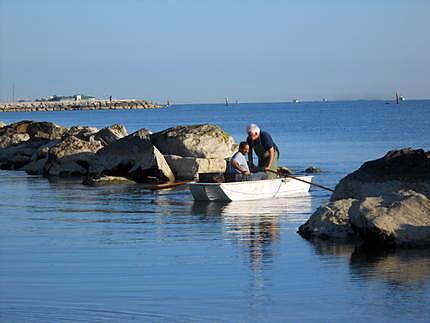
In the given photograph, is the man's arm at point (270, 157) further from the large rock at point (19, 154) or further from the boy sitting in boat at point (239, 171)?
the large rock at point (19, 154)

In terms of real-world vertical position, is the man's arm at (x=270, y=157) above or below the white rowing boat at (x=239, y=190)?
above

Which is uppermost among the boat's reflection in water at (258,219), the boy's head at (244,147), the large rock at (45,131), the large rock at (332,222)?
the boy's head at (244,147)

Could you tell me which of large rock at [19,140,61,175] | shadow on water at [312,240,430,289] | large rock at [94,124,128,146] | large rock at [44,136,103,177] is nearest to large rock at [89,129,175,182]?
large rock at [44,136,103,177]

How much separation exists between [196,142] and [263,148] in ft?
27.3

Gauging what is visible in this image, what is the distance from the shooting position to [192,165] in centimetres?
2955

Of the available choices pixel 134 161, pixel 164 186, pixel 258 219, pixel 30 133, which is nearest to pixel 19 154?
pixel 30 133

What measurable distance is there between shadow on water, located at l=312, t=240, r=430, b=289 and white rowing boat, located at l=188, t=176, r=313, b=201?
22.4 ft

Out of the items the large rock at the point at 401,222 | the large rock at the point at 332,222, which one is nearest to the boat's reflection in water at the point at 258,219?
the large rock at the point at 332,222

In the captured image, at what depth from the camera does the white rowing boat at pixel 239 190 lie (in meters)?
22.7

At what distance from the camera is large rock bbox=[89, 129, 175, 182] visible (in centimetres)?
2941

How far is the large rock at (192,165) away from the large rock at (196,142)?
0.56 m

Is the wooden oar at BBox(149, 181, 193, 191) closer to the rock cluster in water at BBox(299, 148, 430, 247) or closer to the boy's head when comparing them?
the boy's head

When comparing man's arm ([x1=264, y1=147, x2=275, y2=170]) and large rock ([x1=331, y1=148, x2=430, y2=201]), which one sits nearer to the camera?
large rock ([x1=331, y1=148, x2=430, y2=201])

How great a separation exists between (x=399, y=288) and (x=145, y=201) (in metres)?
12.9
